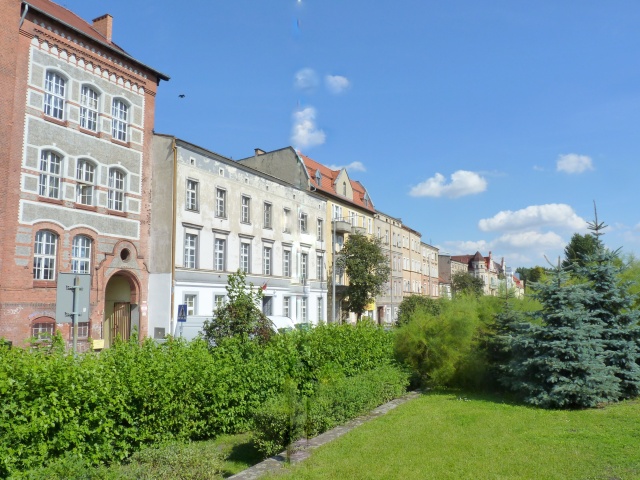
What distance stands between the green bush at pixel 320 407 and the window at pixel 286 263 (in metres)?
23.6

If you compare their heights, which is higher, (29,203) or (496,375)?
(29,203)

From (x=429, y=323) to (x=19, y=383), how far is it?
12.7 m

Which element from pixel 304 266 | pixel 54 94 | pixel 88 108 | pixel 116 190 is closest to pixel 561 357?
pixel 116 190

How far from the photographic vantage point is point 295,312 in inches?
1553

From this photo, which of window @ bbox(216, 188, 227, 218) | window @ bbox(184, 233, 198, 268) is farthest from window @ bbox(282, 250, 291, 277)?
window @ bbox(184, 233, 198, 268)

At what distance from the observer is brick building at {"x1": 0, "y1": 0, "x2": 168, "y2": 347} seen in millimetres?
21828

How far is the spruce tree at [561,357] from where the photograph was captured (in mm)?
13195

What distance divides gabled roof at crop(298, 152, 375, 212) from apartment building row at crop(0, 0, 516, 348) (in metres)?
6.29

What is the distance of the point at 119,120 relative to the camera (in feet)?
90.3

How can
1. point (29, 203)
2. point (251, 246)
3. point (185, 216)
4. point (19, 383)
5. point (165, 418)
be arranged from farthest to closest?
point (251, 246) < point (185, 216) < point (29, 203) < point (165, 418) < point (19, 383)

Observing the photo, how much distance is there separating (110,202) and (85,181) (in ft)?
6.16

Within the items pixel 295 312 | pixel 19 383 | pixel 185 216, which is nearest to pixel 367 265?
pixel 295 312

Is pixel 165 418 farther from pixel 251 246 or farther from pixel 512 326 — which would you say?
pixel 251 246

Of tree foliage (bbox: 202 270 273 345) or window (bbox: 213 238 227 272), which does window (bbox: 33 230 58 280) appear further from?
tree foliage (bbox: 202 270 273 345)
